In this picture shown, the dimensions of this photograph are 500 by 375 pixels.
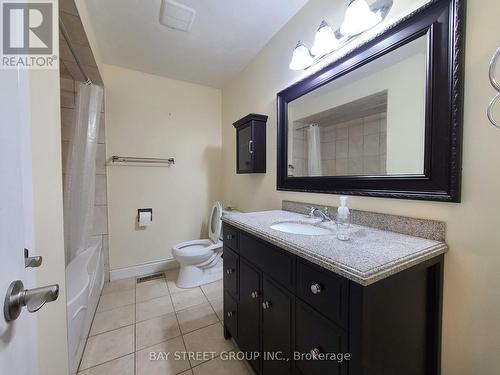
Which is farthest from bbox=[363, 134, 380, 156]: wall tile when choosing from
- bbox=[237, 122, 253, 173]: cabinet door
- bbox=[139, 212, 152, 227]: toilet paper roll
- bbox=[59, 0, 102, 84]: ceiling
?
bbox=[139, 212, 152, 227]: toilet paper roll

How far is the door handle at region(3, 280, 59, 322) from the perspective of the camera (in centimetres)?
39

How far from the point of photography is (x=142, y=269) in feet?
8.01

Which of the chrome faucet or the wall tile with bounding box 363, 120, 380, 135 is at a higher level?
the wall tile with bounding box 363, 120, 380, 135

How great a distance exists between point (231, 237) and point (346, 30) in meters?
1.33

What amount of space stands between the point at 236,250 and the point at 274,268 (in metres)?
0.39

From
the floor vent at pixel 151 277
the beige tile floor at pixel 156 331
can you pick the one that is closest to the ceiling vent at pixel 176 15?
the beige tile floor at pixel 156 331

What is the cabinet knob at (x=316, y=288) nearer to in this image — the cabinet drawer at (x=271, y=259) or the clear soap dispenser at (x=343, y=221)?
the cabinet drawer at (x=271, y=259)

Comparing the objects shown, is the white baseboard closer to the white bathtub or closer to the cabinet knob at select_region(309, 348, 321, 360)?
the white bathtub

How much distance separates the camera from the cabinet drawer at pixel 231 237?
1.33 meters

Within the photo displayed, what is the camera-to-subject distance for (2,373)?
0.36 m

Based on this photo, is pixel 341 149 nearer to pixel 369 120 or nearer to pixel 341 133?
pixel 341 133

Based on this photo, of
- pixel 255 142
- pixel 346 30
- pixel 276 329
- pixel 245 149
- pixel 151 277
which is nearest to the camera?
pixel 276 329

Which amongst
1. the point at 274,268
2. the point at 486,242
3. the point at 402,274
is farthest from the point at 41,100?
the point at 486,242

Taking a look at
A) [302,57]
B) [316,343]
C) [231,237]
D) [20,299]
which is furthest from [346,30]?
[20,299]
